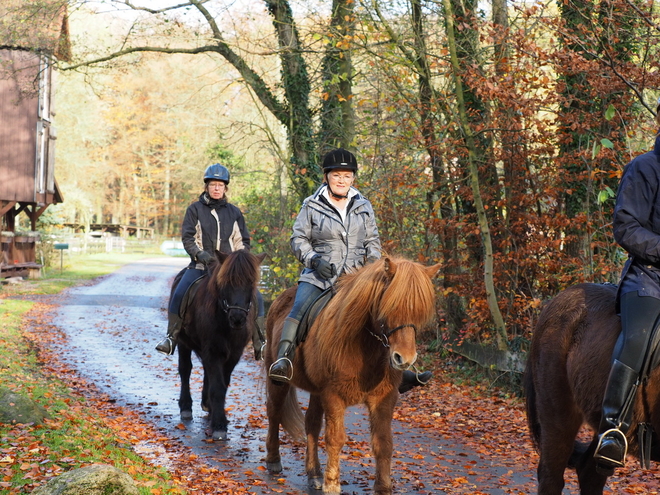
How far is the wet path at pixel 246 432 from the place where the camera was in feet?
22.4

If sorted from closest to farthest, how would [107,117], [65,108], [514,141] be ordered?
[514,141] < [65,108] < [107,117]

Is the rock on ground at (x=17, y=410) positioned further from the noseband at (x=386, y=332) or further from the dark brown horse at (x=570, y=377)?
the dark brown horse at (x=570, y=377)

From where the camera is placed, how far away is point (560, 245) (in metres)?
11.6

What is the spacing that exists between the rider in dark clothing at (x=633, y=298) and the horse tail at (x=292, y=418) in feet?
11.6

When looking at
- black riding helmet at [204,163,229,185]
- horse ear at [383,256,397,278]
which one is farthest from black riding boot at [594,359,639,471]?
black riding helmet at [204,163,229,185]

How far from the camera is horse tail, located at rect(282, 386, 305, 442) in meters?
7.36

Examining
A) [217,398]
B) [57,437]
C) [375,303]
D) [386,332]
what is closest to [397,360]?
[386,332]

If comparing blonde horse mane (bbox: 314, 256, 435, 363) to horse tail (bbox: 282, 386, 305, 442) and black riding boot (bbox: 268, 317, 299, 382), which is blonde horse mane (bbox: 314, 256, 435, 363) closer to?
black riding boot (bbox: 268, 317, 299, 382)

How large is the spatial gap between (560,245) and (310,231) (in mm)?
6379

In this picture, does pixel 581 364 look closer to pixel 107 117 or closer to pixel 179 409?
pixel 179 409

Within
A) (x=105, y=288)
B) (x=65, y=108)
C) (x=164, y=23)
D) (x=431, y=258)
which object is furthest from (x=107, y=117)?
(x=431, y=258)

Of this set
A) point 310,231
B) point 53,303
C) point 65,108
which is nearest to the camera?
point 310,231

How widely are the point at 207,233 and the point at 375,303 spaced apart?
178 inches

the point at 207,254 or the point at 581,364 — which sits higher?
the point at 207,254
